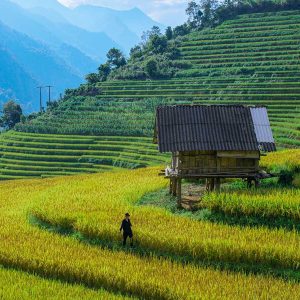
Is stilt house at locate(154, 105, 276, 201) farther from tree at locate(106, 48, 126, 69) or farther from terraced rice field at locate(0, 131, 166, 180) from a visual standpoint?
tree at locate(106, 48, 126, 69)

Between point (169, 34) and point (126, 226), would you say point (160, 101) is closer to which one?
point (169, 34)

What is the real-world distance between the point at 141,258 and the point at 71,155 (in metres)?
43.7

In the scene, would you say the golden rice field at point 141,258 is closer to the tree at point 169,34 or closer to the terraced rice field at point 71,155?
the terraced rice field at point 71,155

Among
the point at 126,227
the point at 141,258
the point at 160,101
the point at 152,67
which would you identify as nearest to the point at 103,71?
the point at 152,67

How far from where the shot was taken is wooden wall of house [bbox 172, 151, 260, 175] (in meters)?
20.3

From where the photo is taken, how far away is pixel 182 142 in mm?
19906

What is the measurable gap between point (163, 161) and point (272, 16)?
44.5m

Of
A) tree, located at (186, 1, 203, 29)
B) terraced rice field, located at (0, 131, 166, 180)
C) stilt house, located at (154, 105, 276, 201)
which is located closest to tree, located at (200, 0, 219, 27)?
tree, located at (186, 1, 203, 29)

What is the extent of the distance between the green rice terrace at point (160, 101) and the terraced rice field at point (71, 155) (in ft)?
0.33

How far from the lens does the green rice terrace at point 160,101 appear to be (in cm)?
5547

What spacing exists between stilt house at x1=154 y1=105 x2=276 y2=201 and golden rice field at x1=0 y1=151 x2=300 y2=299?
7.79ft

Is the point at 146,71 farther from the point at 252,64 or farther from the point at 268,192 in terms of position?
the point at 268,192

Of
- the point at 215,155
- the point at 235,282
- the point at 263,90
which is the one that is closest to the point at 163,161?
the point at 263,90

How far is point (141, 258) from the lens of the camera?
49.6 ft
